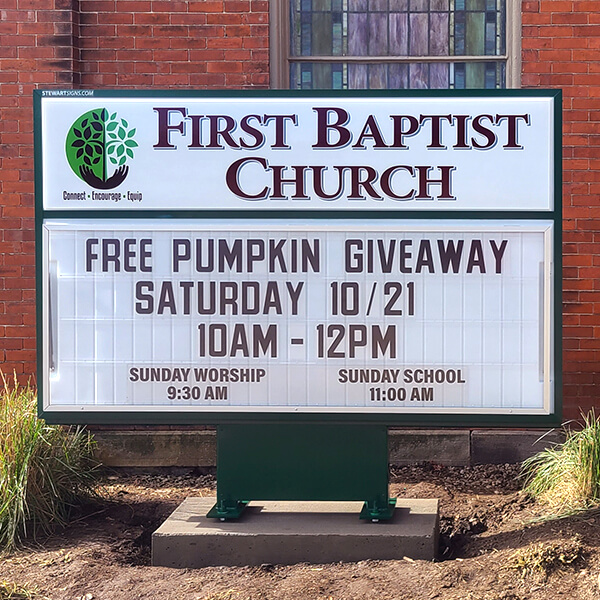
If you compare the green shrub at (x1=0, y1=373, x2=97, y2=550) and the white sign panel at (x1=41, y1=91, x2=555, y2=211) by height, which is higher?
the white sign panel at (x1=41, y1=91, x2=555, y2=211)

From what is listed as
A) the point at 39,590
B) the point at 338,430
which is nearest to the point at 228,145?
the point at 338,430

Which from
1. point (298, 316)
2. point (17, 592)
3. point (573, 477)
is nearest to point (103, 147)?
point (298, 316)

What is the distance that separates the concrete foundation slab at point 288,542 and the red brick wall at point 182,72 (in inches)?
107

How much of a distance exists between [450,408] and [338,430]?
0.71 metres

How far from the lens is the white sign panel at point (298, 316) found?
5469mm

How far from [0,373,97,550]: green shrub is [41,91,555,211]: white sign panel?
1465 mm

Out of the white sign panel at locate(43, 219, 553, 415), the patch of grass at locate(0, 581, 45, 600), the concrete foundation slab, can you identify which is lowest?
the patch of grass at locate(0, 581, 45, 600)

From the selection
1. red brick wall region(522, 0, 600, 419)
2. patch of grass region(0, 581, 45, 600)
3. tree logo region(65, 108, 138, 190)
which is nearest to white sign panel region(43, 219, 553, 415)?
tree logo region(65, 108, 138, 190)

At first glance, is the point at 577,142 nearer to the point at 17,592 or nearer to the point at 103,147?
the point at 103,147

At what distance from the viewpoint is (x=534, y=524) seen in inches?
229

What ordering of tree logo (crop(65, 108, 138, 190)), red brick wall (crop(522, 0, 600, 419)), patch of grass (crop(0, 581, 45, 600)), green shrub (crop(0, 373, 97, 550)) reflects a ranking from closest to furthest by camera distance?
patch of grass (crop(0, 581, 45, 600)) < tree logo (crop(65, 108, 138, 190)) < green shrub (crop(0, 373, 97, 550)) < red brick wall (crop(522, 0, 600, 419))

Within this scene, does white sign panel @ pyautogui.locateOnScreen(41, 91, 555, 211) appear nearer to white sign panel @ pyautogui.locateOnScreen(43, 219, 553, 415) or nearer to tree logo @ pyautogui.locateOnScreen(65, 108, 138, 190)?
tree logo @ pyautogui.locateOnScreen(65, 108, 138, 190)

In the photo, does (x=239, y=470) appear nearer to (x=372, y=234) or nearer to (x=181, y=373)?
(x=181, y=373)

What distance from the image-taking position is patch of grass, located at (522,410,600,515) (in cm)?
583
